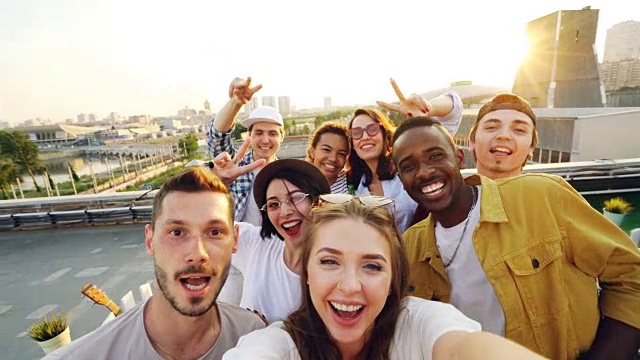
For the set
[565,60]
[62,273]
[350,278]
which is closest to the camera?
[350,278]

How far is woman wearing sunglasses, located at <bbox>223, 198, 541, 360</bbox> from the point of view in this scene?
135 cm

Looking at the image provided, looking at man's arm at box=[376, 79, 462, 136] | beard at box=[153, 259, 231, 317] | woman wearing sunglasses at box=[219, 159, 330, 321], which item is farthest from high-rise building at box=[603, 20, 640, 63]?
beard at box=[153, 259, 231, 317]

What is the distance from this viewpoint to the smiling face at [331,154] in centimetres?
309

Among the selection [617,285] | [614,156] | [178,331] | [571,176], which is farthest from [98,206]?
[614,156]

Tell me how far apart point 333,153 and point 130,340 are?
2143mm

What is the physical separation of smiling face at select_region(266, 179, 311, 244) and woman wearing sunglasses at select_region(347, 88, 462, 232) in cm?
93

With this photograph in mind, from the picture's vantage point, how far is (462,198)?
1835 millimetres

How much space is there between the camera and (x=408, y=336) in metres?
1.41

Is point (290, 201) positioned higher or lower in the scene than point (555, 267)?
higher

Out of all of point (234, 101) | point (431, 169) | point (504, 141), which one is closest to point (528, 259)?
point (431, 169)

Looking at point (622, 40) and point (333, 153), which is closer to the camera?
point (333, 153)

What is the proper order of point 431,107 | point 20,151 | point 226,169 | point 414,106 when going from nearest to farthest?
point 226,169 → point 414,106 → point 431,107 → point 20,151

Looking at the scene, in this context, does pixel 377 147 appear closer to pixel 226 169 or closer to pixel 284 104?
pixel 226 169

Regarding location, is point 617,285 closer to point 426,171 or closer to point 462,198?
point 462,198
